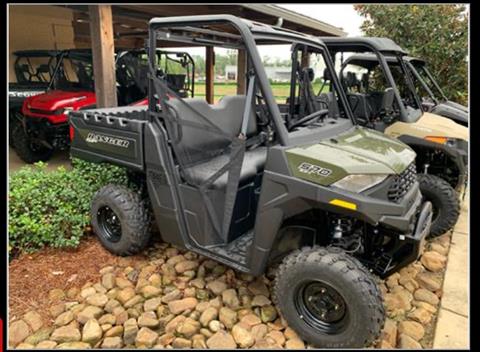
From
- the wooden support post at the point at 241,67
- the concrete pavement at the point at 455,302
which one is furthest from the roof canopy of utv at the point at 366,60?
the concrete pavement at the point at 455,302

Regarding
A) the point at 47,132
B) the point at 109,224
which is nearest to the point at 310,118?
the point at 109,224

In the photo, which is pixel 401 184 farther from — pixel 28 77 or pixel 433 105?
pixel 28 77

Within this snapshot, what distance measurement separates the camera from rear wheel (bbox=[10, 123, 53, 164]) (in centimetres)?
614

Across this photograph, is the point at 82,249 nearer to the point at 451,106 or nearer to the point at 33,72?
the point at 451,106

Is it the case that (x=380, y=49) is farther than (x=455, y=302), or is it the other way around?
(x=380, y=49)

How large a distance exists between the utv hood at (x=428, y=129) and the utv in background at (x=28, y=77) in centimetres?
565

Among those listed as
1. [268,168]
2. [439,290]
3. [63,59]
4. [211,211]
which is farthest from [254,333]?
[63,59]

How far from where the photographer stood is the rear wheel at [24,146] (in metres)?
6.14

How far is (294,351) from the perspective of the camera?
218 centimetres

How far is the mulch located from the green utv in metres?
0.19

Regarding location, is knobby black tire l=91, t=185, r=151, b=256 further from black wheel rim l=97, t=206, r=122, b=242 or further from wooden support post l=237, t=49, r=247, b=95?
wooden support post l=237, t=49, r=247, b=95

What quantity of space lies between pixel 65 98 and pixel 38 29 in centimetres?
467

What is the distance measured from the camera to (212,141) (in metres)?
3.15

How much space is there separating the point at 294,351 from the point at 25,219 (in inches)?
92.3
